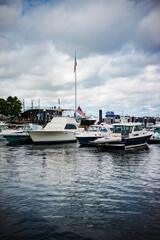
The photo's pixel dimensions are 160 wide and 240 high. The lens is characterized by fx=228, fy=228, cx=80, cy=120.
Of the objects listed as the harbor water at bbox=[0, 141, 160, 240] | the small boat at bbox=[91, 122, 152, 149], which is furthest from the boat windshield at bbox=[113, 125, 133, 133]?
the harbor water at bbox=[0, 141, 160, 240]

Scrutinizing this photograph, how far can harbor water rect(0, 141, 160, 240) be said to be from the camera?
6.43 m

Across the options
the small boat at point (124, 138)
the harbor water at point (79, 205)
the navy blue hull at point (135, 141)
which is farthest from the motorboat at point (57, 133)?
the harbor water at point (79, 205)

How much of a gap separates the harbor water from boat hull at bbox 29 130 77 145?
18.5 metres

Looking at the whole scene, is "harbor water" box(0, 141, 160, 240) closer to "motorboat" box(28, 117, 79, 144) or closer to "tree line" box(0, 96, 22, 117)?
"motorboat" box(28, 117, 79, 144)

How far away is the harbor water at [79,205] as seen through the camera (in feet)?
21.1

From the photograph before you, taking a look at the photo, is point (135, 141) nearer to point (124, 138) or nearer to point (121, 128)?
point (121, 128)

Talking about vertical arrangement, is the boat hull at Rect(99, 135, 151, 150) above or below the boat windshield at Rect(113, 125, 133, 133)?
below

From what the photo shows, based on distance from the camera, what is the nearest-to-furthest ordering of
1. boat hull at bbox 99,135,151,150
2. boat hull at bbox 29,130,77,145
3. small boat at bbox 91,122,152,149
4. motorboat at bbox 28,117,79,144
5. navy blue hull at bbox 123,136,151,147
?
small boat at bbox 91,122,152,149 < boat hull at bbox 99,135,151,150 < navy blue hull at bbox 123,136,151,147 < boat hull at bbox 29,130,77,145 < motorboat at bbox 28,117,79,144

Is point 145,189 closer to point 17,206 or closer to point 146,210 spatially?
point 146,210

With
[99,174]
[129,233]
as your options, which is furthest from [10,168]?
[129,233]

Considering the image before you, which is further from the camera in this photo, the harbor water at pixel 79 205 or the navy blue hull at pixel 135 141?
the navy blue hull at pixel 135 141

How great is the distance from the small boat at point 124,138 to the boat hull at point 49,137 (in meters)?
8.86

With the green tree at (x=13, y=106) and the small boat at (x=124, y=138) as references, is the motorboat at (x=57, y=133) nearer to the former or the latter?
the small boat at (x=124, y=138)

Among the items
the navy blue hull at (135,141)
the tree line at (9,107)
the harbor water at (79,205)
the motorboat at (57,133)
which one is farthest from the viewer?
the tree line at (9,107)
